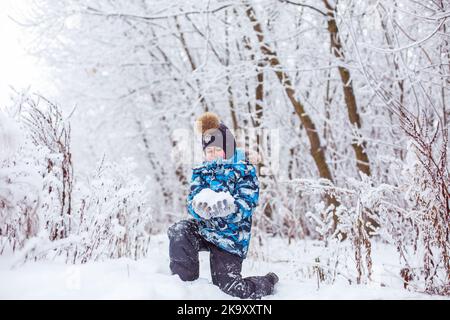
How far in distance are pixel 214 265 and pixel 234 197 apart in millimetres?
446

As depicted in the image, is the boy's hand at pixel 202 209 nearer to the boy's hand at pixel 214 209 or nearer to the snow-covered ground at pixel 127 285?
the boy's hand at pixel 214 209

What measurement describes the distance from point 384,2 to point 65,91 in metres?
7.11

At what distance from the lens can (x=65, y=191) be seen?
2867 mm

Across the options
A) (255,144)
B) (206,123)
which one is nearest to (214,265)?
(206,123)

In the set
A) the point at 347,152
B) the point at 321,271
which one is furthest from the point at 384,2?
the point at 347,152

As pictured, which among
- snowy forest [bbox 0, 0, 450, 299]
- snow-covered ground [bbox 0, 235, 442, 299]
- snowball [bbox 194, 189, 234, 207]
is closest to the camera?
snow-covered ground [bbox 0, 235, 442, 299]

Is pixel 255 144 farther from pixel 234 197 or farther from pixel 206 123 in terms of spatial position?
pixel 234 197

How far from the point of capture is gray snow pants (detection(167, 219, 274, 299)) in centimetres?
230

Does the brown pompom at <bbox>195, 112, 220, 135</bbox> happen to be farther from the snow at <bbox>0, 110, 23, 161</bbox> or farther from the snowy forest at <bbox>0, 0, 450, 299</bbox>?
the snow at <bbox>0, 110, 23, 161</bbox>

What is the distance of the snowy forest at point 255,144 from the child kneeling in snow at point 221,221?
0.13m

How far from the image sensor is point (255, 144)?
557 cm

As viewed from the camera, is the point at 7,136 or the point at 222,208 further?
the point at 222,208

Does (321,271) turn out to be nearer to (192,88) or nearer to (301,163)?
(301,163)

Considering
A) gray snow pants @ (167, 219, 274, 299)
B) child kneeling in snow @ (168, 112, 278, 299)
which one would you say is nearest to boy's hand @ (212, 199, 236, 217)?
child kneeling in snow @ (168, 112, 278, 299)
